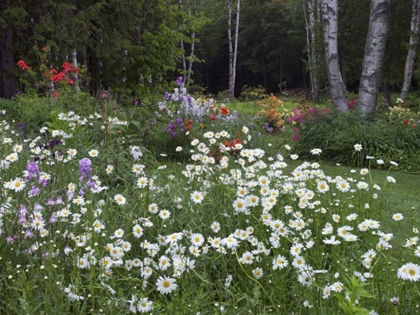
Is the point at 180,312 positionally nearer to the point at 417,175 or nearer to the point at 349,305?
the point at 349,305

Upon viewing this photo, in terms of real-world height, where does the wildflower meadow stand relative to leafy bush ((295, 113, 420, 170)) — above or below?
above

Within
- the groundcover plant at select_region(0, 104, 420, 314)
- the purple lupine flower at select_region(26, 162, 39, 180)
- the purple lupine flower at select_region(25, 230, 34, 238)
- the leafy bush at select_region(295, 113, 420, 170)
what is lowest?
the leafy bush at select_region(295, 113, 420, 170)

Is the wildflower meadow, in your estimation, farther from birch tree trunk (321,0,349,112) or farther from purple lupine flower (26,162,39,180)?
birch tree trunk (321,0,349,112)

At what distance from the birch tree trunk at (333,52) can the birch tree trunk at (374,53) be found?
0.43 metres

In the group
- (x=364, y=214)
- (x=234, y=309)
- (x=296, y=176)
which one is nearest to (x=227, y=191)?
(x=296, y=176)

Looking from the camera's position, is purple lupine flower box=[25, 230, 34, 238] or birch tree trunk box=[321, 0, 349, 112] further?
birch tree trunk box=[321, 0, 349, 112]

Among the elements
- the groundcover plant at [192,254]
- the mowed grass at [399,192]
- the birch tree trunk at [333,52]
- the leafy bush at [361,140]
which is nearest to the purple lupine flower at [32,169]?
the groundcover plant at [192,254]

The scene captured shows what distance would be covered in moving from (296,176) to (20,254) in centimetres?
166

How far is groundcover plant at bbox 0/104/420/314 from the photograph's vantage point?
6.10 feet

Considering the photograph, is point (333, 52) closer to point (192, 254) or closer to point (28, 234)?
point (192, 254)

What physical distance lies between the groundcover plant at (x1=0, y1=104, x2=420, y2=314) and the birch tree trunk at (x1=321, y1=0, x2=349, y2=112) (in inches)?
213

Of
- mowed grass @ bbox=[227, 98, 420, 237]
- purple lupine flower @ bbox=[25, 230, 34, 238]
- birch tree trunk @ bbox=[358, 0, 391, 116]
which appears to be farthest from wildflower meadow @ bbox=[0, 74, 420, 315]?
birch tree trunk @ bbox=[358, 0, 391, 116]

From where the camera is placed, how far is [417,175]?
6137 mm

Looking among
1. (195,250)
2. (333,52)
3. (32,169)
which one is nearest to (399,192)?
(195,250)
